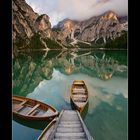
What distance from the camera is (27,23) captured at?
1.81m

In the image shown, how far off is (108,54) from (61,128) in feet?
1.49

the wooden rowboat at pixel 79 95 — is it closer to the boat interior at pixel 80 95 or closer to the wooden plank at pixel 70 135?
the boat interior at pixel 80 95

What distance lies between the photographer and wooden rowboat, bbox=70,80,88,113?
5.68ft

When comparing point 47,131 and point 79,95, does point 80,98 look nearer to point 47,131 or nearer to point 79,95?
point 79,95

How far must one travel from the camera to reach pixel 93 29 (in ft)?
5.95

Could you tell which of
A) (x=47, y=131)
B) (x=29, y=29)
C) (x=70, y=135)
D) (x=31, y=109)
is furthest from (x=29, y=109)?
(x=29, y=29)

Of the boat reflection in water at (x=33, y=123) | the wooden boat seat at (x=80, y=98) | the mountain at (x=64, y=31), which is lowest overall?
the boat reflection in water at (x=33, y=123)

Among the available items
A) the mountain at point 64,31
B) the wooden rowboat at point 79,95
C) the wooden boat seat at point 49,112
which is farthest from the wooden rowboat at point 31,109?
the mountain at point 64,31

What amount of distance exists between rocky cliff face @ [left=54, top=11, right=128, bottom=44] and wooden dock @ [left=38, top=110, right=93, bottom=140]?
1.30 ft

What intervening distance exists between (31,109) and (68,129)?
0.22 meters

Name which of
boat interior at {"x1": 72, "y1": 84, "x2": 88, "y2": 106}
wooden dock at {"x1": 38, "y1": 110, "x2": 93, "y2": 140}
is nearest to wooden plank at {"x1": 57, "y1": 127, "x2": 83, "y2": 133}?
wooden dock at {"x1": 38, "y1": 110, "x2": 93, "y2": 140}

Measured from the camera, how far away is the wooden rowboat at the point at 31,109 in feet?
5.64

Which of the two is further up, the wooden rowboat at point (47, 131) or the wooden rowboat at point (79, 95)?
the wooden rowboat at point (79, 95)
